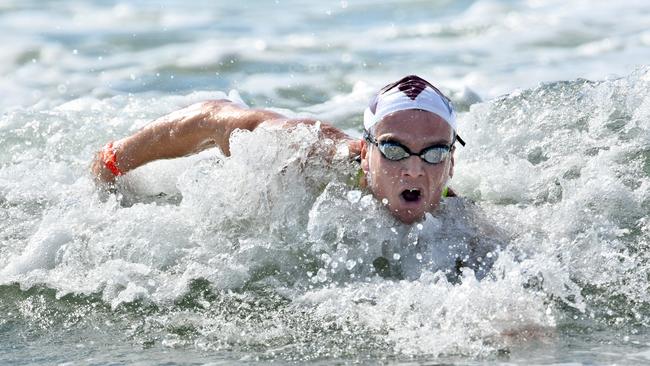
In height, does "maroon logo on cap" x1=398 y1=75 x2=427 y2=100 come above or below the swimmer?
above

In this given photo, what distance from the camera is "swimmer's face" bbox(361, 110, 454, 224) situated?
6.28 meters

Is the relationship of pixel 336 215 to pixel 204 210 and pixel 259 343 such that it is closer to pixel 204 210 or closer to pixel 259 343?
pixel 204 210

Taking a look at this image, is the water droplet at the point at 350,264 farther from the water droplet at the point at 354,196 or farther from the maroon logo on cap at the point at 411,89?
the maroon logo on cap at the point at 411,89

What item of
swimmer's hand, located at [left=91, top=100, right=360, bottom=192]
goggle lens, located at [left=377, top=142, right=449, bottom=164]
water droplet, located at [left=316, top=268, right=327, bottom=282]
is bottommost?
water droplet, located at [left=316, top=268, right=327, bottom=282]

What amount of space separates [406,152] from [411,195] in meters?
0.33

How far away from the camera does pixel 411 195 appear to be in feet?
21.2

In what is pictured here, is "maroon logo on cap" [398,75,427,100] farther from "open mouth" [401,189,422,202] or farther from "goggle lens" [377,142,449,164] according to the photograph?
"open mouth" [401,189,422,202]

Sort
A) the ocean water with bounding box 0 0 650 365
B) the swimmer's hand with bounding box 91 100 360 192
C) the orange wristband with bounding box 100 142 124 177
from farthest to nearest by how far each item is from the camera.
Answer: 1. the orange wristband with bounding box 100 142 124 177
2. the swimmer's hand with bounding box 91 100 360 192
3. the ocean water with bounding box 0 0 650 365

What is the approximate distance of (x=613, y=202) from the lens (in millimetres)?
7207

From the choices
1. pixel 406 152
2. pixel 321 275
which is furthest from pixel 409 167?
pixel 321 275

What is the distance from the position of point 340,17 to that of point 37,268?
440 inches

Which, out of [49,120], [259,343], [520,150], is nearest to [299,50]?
[49,120]

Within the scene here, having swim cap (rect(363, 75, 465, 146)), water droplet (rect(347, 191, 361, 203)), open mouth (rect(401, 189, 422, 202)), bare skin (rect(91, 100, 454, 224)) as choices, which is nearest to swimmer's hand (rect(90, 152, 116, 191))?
bare skin (rect(91, 100, 454, 224))

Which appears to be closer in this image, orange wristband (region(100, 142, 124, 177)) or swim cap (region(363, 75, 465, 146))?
swim cap (region(363, 75, 465, 146))
